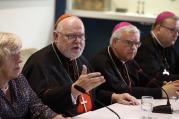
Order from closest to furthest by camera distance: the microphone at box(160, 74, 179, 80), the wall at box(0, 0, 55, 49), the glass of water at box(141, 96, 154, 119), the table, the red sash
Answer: the table < the glass of water at box(141, 96, 154, 119) < the red sash < the microphone at box(160, 74, 179, 80) < the wall at box(0, 0, 55, 49)

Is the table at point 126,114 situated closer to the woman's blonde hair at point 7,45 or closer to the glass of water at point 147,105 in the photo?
the glass of water at point 147,105

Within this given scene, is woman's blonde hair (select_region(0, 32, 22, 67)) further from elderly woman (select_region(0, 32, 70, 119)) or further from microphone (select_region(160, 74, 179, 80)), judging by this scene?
microphone (select_region(160, 74, 179, 80))

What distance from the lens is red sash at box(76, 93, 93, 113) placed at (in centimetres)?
296

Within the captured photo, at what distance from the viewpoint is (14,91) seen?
2447 mm

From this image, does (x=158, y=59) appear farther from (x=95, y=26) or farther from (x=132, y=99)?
(x=95, y=26)

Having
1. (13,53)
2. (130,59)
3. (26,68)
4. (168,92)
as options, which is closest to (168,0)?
(130,59)

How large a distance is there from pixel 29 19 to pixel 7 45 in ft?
7.89

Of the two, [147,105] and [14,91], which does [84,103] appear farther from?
[14,91]

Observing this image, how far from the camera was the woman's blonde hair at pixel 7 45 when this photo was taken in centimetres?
228

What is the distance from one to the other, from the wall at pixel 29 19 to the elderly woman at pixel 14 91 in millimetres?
1756

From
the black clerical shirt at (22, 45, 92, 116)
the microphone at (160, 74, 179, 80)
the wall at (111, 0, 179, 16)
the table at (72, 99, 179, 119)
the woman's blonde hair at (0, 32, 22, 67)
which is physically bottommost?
the microphone at (160, 74, 179, 80)

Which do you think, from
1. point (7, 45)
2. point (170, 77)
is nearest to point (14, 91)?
point (7, 45)

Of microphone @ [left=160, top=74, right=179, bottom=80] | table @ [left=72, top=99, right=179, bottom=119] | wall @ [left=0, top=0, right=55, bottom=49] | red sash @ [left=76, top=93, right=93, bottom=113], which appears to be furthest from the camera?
wall @ [left=0, top=0, right=55, bottom=49]

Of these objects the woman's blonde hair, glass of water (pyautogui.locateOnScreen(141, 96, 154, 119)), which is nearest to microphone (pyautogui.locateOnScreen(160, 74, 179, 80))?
glass of water (pyautogui.locateOnScreen(141, 96, 154, 119))
